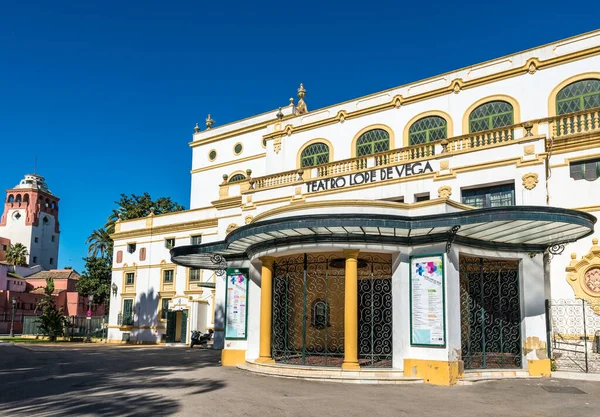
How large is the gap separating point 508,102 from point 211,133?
20.2m

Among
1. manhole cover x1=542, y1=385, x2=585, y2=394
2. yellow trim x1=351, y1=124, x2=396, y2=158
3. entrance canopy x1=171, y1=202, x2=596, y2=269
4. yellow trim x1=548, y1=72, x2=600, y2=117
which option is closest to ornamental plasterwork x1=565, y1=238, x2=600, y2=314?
entrance canopy x1=171, y1=202, x2=596, y2=269

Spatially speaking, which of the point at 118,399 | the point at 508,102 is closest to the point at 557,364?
the point at 508,102

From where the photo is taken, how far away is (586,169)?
1844 cm

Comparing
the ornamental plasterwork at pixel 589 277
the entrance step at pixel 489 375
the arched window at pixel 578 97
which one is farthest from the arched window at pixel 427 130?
the entrance step at pixel 489 375

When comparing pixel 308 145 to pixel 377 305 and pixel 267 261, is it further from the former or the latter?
pixel 267 261

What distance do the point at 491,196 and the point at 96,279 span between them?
3489cm

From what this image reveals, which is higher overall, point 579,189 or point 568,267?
point 579,189

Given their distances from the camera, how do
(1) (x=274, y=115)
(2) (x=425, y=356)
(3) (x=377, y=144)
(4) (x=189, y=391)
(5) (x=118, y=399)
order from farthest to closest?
(1) (x=274, y=115) → (3) (x=377, y=144) → (2) (x=425, y=356) → (4) (x=189, y=391) → (5) (x=118, y=399)

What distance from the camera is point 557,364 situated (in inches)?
646

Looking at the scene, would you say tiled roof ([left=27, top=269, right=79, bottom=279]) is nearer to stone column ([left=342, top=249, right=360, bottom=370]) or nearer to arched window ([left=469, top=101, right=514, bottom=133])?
arched window ([left=469, top=101, right=514, bottom=133])

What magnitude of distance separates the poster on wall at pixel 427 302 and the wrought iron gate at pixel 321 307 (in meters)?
1.48

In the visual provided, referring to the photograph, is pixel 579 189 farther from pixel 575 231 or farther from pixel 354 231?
pixel 354 231

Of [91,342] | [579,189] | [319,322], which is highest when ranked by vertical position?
[579,189]

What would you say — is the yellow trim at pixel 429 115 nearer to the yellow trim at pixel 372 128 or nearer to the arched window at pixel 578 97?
the yellow trim at pixel 372 128
